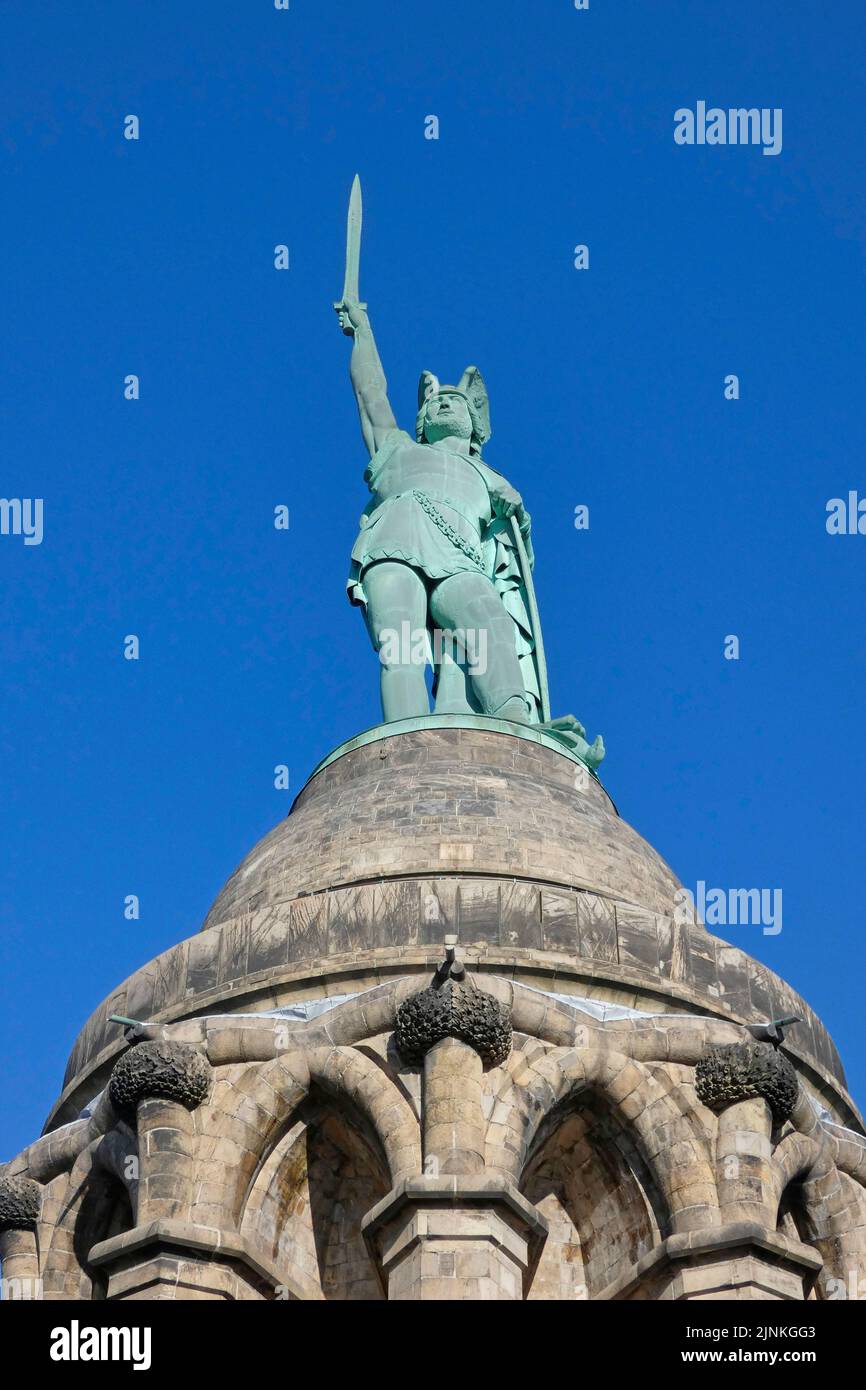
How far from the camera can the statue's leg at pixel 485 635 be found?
2847 centimetres

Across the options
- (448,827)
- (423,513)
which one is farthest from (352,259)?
(448,827)

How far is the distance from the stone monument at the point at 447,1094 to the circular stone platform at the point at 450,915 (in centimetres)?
3

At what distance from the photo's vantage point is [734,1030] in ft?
75.3

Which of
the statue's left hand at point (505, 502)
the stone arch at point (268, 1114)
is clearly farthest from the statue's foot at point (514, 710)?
the stone arch at point (268, 1114)

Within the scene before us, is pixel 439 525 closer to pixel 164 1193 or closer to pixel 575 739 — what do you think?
pixel 575 739

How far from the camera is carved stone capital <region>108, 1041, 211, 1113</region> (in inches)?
869

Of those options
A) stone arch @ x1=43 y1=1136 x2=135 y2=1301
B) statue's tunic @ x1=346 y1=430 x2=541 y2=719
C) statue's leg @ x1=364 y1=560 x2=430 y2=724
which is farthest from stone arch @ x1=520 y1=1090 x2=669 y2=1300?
statue's tunic @ x1=346 y1=430 x2=541 y2=719

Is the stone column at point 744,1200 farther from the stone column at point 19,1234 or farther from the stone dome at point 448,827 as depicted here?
the stone column at point 19,1234

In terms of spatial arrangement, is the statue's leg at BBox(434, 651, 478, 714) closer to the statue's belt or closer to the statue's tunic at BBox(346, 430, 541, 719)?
the statue's tunic at BBox(346, 430, 541, 719)

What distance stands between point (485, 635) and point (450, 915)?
20.2 ft

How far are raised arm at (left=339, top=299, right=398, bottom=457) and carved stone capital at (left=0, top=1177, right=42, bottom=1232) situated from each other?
450 inches

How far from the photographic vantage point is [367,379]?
32844 millimetres

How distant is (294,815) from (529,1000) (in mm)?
4819

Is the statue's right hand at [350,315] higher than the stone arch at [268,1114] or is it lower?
higher
